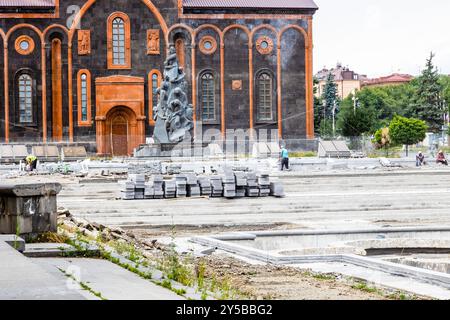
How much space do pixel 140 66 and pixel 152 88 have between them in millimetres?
1385

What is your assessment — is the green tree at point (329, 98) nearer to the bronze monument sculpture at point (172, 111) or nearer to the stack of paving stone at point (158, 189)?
the bronze monument sculpture at point (172, 111)

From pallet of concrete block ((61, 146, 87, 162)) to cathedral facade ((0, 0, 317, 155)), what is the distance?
255 centimetres

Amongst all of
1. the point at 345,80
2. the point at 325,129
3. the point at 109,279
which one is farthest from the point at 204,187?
the point at 345,80

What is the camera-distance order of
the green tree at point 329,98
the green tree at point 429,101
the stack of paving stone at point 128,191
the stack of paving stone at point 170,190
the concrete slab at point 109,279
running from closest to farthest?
the concrete slab at point 109,279 < the stack of paving stone at point 128,191 < the stack of paving stone at point 170,190 < the green tree at point 429,101 < the green tree at point 329,98

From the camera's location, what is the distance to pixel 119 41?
4947cm

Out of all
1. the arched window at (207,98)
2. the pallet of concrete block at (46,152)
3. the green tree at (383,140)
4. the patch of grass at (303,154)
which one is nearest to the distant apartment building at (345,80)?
the green tree at (383,140)

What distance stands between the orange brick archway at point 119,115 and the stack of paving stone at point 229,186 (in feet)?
80.9

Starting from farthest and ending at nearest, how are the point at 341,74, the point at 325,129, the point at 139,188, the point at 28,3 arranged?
the point at 341,74
the point at 325,129
the point at 28,3
the point at 139,188

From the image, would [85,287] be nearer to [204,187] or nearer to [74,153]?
[204,187]

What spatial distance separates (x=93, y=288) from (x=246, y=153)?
130 ft

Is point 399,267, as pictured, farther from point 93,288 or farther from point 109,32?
point 109,32

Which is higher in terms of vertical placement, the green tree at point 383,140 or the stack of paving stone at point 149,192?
the green tree at point 383,140

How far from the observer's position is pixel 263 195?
24547 mm

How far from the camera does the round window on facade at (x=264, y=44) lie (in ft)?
164
